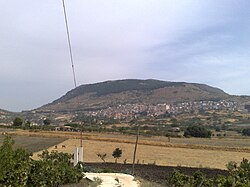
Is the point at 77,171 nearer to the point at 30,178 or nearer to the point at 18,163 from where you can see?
the point at 30,178

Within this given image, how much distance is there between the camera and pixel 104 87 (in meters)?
199

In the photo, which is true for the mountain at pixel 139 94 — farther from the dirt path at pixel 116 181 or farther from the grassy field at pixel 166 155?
the dirt path at pixel 116 181

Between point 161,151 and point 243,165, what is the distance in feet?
109

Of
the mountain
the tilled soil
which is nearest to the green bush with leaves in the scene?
the tilled soil

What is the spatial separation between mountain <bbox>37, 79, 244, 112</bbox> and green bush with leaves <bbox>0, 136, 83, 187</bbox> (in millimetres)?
132295

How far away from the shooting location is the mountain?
162 meters

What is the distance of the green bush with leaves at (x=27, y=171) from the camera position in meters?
13.1

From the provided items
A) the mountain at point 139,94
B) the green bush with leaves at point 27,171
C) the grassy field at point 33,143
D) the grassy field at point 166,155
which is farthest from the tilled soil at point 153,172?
the mountain at point 139,94

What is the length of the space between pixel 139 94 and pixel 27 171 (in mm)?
158433

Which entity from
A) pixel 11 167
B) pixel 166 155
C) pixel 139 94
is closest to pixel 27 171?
pixel 11 167

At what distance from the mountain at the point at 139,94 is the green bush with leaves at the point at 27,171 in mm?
132295

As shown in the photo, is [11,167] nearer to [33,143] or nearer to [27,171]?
[27,171]

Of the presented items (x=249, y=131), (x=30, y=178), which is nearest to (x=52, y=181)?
(x=30, y=178)

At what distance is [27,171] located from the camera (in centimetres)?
1397
